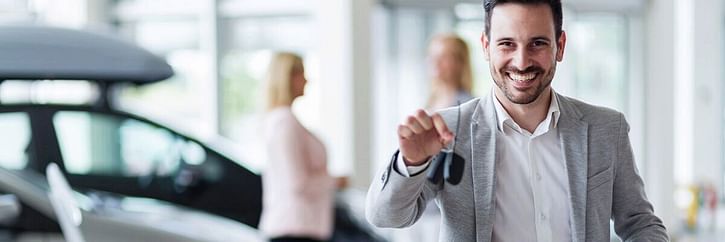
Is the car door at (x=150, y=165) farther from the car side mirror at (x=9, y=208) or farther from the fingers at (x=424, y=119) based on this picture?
the fingers at (x=424, y=119)

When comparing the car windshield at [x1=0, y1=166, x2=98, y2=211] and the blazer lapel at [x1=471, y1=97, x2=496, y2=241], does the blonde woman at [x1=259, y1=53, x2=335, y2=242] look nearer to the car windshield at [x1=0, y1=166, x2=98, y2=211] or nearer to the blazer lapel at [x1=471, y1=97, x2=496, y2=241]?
the car windshield at [x1=0, y1=166, x2=98, y2=211]

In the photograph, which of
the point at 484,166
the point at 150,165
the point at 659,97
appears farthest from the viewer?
the point at 659,97

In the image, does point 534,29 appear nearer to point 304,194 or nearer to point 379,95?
point 304,194

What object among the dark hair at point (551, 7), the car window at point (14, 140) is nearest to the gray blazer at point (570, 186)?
the dark hair at point (551, 7)

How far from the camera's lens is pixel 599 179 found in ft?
4.70

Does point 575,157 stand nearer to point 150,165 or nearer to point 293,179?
point 293,179

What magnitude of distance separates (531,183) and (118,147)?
3.61 meters

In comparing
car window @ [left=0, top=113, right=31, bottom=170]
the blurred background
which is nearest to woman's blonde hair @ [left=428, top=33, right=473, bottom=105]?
car window @ [left=0, top=113, right=31, bottom=170]

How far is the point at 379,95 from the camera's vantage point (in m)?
7.07

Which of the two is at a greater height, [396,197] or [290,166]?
[396,197]

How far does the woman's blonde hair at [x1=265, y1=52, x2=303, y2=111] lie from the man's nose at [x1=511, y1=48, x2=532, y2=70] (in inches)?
101

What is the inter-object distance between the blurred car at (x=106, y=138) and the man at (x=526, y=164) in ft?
6.28

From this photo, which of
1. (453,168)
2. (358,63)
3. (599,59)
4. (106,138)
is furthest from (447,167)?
(599,59)

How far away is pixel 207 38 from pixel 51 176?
398cm
